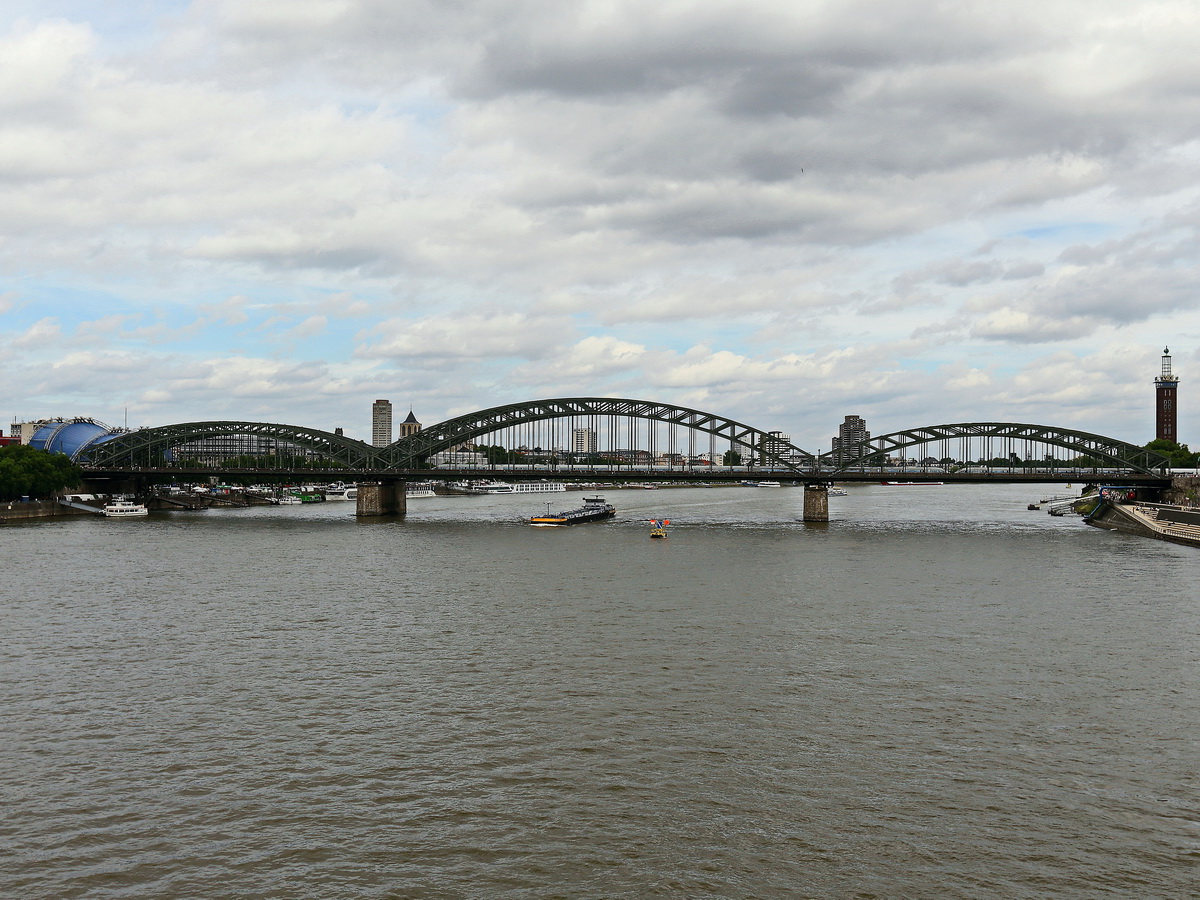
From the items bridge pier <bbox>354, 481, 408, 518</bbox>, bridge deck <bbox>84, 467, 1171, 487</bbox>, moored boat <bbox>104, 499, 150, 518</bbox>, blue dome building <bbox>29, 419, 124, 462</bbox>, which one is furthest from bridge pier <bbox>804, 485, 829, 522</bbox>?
blue dome building <bbox>29, 419, 124, 462</bbox>

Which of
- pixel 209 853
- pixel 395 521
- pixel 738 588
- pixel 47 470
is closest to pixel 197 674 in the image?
pixel 209 853

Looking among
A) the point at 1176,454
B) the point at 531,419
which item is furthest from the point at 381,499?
the point at 1176,454

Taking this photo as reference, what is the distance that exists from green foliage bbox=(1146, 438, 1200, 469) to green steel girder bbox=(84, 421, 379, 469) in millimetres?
145829

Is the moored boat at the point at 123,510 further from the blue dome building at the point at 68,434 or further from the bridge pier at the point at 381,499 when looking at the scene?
the blue dome building at the point at 68,434

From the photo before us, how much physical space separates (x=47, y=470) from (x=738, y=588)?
392 ft

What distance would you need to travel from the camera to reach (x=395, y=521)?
5064 inches

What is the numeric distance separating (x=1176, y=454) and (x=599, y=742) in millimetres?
194648

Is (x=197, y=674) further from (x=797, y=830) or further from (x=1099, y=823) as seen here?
(x=1099, y=823)

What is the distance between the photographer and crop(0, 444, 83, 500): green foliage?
12756cm

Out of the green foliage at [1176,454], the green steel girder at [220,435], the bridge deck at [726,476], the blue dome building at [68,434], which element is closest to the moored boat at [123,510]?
the bridge deck at [726,476]

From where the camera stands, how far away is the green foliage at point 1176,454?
6929 inches

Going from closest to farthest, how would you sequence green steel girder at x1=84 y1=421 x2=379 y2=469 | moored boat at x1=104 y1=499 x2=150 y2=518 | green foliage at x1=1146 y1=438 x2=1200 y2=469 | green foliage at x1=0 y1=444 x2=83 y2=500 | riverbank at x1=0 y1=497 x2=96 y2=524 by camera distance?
riverbank at x1=0 y1=497 x2=96 y2=524 → green foliage at x1=0 y1=444 x2=83 y2=500 → moored boat at x1=104 y1=499 x2=150 y2=518 → green steel girder at x1=84 y1=421 x2=379 y2=469 → green foliage at x1=1146 y1=438 x2=1200 y2=469

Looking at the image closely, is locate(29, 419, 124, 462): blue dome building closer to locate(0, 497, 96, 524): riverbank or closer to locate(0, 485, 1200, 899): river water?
locate(0, 497, 96, 524): riverbank

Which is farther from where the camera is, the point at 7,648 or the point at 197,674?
the point at 7,648
